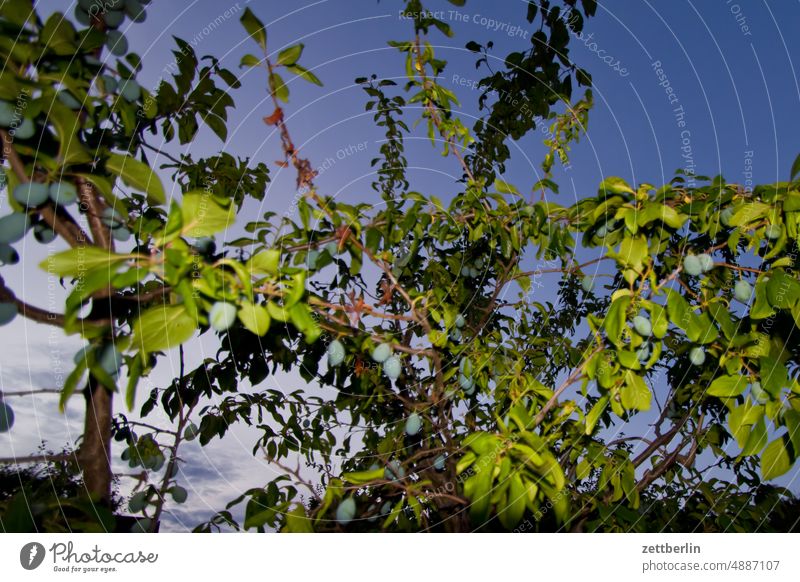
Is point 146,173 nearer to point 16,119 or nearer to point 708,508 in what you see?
point 16,119

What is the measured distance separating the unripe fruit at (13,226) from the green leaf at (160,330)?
0.25 m

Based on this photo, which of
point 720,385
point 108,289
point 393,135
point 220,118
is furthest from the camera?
point 393,135

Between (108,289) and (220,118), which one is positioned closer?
(108,289)

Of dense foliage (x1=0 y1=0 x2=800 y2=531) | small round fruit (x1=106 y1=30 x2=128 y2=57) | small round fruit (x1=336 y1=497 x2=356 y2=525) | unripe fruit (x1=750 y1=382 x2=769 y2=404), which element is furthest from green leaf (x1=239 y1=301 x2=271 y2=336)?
unripe fruit (x1=750 y1=382 x2=769 y2=404)

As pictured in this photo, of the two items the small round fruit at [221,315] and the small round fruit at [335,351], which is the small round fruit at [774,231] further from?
the small round fruit at [221,315]

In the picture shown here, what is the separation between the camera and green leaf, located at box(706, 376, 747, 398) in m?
1.03

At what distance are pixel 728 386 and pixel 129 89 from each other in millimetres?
1181

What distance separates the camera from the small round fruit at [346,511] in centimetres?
109

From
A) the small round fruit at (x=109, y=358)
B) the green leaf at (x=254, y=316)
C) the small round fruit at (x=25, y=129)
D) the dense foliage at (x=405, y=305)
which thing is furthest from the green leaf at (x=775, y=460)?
the small round fruit at (x=25, y=129)

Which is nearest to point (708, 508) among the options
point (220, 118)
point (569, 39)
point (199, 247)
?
point (569, 39)

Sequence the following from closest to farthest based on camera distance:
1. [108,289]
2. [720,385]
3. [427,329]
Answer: [108,289]
[720,385]
[427,329]

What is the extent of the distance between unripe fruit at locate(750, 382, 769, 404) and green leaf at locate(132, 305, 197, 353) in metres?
0.94
